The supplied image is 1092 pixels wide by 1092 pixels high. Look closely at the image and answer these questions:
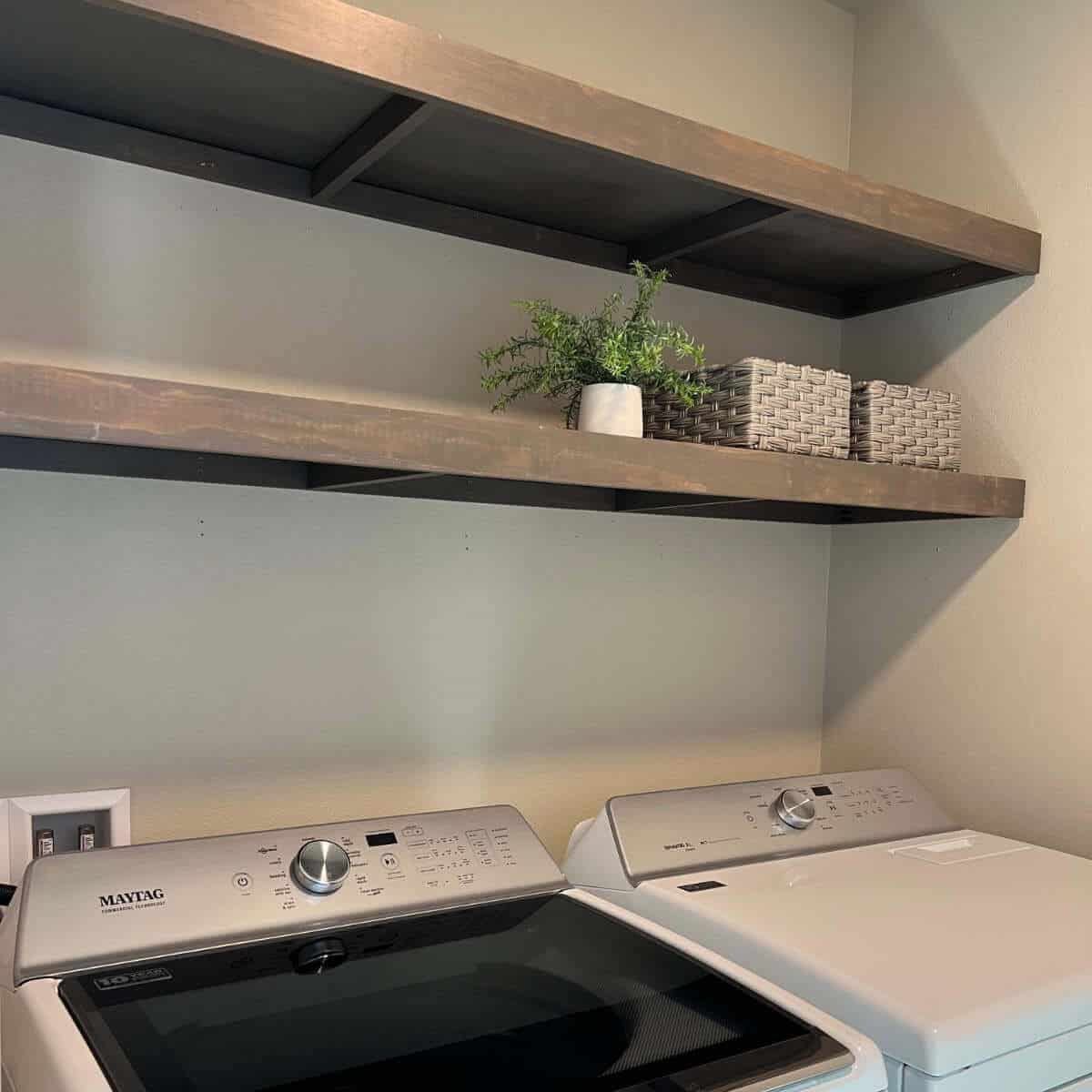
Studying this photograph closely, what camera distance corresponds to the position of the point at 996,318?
5.76 feet

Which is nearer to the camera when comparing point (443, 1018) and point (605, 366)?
point (443, 1018)

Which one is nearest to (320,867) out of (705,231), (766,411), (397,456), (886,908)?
(397,456)

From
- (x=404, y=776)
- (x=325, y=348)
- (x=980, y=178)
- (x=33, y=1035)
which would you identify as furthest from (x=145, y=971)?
(x=980, y=178)

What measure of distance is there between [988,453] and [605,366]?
0.76 meters

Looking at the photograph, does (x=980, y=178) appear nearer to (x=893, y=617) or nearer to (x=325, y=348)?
(x=893, y=617)

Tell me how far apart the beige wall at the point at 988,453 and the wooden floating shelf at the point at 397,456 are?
105 millimetres

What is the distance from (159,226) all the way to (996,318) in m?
1.29

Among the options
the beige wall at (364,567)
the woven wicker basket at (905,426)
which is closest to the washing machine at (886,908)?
the beige wall at (364,567)

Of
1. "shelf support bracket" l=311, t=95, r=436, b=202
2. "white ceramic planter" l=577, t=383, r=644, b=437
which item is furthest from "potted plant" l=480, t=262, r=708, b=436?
"shelf support bracket" l=311, t=95, r=436, b=202

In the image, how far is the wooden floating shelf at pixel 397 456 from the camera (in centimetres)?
94

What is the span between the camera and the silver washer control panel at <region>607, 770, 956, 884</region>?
1.39 m

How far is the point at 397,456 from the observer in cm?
110

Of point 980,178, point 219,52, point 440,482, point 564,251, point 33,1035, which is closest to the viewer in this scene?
point 33,1035

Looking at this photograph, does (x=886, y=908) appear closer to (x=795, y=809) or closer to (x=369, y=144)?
(x=795, y=809)
